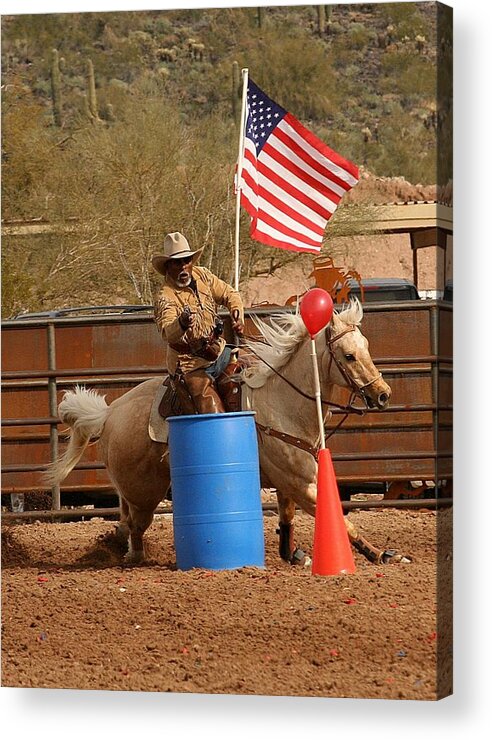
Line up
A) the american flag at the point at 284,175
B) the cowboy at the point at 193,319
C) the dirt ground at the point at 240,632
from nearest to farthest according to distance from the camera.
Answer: the dirt ground at the point at 240,632
the cowboy at the point at 193,319
the american flag at the point at 284,175

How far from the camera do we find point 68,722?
19.1 feet

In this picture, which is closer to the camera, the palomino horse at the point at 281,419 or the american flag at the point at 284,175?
the palomino horse at the point at 281,419

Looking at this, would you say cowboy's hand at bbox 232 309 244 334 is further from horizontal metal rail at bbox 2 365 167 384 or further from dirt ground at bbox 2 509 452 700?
horizontal metal rail at bbox 2 365 167 384

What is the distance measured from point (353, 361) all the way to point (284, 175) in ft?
4.39

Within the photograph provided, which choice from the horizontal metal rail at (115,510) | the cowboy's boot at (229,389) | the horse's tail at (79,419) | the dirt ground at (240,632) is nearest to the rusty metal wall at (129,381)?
the horizontal metal rail at (115,510)

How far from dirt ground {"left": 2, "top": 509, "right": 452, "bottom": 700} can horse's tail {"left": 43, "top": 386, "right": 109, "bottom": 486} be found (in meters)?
1.14

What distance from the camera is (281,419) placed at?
6914mm

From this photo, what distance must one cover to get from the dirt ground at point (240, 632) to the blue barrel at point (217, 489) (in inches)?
4.5

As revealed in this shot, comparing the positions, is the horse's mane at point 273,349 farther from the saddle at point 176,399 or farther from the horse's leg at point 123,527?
the horse's leg at point 123,527

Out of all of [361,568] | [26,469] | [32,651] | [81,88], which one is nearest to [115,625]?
[32,651]

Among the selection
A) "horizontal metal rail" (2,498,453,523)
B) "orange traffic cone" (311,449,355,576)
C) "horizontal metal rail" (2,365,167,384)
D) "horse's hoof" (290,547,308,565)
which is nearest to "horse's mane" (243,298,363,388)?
"horse's hoof" (290,547,308,565)

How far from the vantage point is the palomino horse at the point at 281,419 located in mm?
6668

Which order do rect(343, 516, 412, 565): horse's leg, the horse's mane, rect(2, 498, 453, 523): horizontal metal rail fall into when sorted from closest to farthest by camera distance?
rect(343, 516, 412, 565): horse's leg < the horse's mane < rect(2, 498, 453, 523): horizontal metal rail

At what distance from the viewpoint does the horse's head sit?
6621mm
